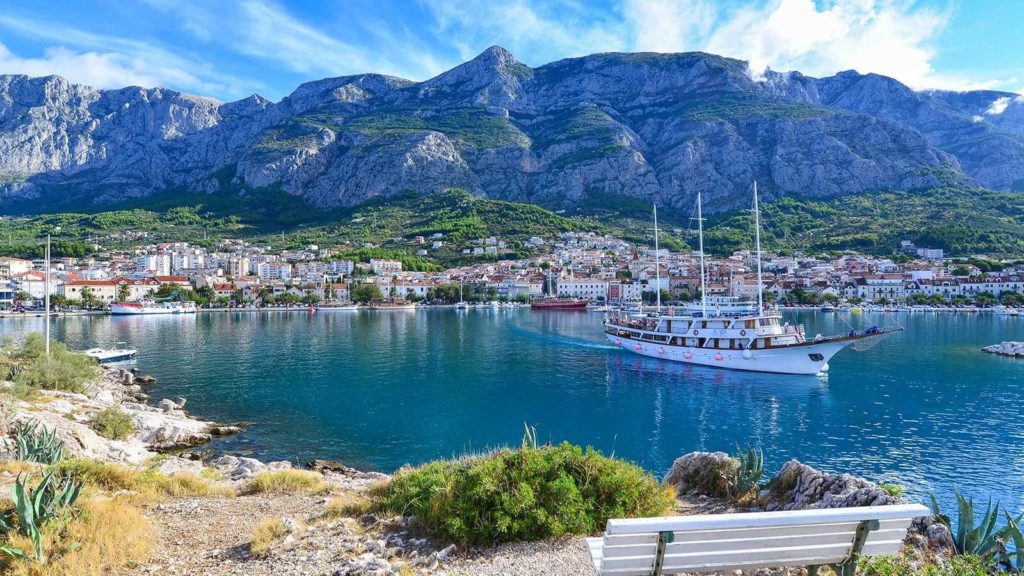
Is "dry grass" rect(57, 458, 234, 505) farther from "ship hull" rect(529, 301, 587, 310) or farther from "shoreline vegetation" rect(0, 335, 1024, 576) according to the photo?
"ship hull" rect(529, 301, 587, 310)

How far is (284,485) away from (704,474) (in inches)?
218

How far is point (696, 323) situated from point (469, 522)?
27036mm

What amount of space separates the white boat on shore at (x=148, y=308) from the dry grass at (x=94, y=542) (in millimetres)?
74196

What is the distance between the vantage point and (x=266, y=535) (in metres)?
4.52

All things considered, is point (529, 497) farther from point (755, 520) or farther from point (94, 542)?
point (94, 542)

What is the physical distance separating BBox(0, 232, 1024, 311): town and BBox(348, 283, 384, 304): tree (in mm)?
166

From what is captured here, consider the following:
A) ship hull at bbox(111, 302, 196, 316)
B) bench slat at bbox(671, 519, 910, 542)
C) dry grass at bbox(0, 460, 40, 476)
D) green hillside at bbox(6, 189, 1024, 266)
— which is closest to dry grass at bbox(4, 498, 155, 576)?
dry grass at bbox(0, 460, 40, 476)

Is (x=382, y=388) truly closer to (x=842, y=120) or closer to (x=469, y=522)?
(x=469, y=522)

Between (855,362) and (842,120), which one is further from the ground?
(842,120)

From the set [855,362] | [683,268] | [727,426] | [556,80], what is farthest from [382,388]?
[556,80]

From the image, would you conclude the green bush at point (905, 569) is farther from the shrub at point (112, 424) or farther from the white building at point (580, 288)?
the white building at point (580, 288)

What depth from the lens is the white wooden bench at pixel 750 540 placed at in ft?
9.92

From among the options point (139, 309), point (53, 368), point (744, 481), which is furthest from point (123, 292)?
point (744, 481)

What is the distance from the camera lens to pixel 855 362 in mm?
29422
